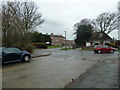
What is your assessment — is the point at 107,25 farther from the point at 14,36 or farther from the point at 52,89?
the point at 52,89

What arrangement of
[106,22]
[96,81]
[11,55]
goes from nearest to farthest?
[96,81]
[11,55]
[106,22]

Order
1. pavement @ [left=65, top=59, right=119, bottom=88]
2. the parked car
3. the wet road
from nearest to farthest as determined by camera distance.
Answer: pavement @ [left=65, top=59, right=119, bottom=88]
the wet road
the parked car

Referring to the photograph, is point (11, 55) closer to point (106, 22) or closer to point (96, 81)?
point (96, 81)

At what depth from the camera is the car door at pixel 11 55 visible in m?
6.56

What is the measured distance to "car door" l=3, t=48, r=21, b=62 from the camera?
6.56 m

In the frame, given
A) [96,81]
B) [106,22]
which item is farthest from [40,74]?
[106,22]

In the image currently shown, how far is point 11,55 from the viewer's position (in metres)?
6.84

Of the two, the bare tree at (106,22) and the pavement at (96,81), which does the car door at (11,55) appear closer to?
the pavement at (96,81)

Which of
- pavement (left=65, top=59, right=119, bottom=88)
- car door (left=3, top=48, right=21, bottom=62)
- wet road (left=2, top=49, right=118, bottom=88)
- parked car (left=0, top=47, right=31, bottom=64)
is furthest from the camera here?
car door (left=3, top=48, right=21, bottom=62)

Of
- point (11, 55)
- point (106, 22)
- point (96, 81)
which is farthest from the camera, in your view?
point (106, 22)

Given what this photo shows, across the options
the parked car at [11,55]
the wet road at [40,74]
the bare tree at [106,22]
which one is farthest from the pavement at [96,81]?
the bare tree at [106,22]

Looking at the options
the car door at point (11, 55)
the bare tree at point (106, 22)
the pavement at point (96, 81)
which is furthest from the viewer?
the bare tree at point (106, 22)

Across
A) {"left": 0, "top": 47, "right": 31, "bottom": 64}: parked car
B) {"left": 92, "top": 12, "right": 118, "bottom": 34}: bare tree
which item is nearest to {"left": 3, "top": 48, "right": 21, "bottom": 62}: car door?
{"left": 0, "top": 47, "right": 31, "bottom": 64}: parked car

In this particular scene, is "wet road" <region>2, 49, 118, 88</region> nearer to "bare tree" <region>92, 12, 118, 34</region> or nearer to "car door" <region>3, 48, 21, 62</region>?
"car door" <region>3, 48, 21, 62</region>
